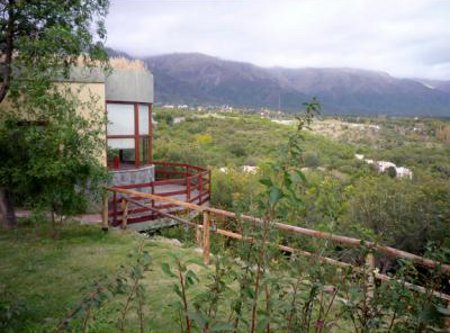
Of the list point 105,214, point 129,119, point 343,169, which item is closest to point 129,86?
point 129,119

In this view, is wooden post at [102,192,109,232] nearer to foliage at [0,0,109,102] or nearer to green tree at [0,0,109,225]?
green tree at [0,0,109,225]

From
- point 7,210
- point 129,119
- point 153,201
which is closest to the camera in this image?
point 7,210

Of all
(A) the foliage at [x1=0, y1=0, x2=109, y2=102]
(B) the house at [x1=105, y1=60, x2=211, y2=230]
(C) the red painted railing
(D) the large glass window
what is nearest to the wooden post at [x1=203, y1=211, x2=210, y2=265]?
(C) the red painted railing

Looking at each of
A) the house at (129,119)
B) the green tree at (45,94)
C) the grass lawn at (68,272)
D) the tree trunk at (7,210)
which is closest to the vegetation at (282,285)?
the grass lawn at (68,272)

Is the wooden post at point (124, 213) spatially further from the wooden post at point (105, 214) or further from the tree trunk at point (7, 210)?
the tree trunk at point (7, 210)

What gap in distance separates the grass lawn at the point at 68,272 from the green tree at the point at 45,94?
93 centimetres

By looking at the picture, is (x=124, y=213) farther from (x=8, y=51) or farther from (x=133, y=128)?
(x=133, y=128)

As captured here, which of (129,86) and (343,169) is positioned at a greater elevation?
(129,86)

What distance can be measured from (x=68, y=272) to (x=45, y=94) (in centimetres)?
314

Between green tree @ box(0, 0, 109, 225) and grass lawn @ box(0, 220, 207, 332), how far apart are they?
93 centimetres

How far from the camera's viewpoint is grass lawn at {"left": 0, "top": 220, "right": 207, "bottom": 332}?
181 inches

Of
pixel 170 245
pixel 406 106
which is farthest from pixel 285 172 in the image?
pixel 406 106

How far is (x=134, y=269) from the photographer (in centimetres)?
196

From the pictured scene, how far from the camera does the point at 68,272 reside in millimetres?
Result: 6617
